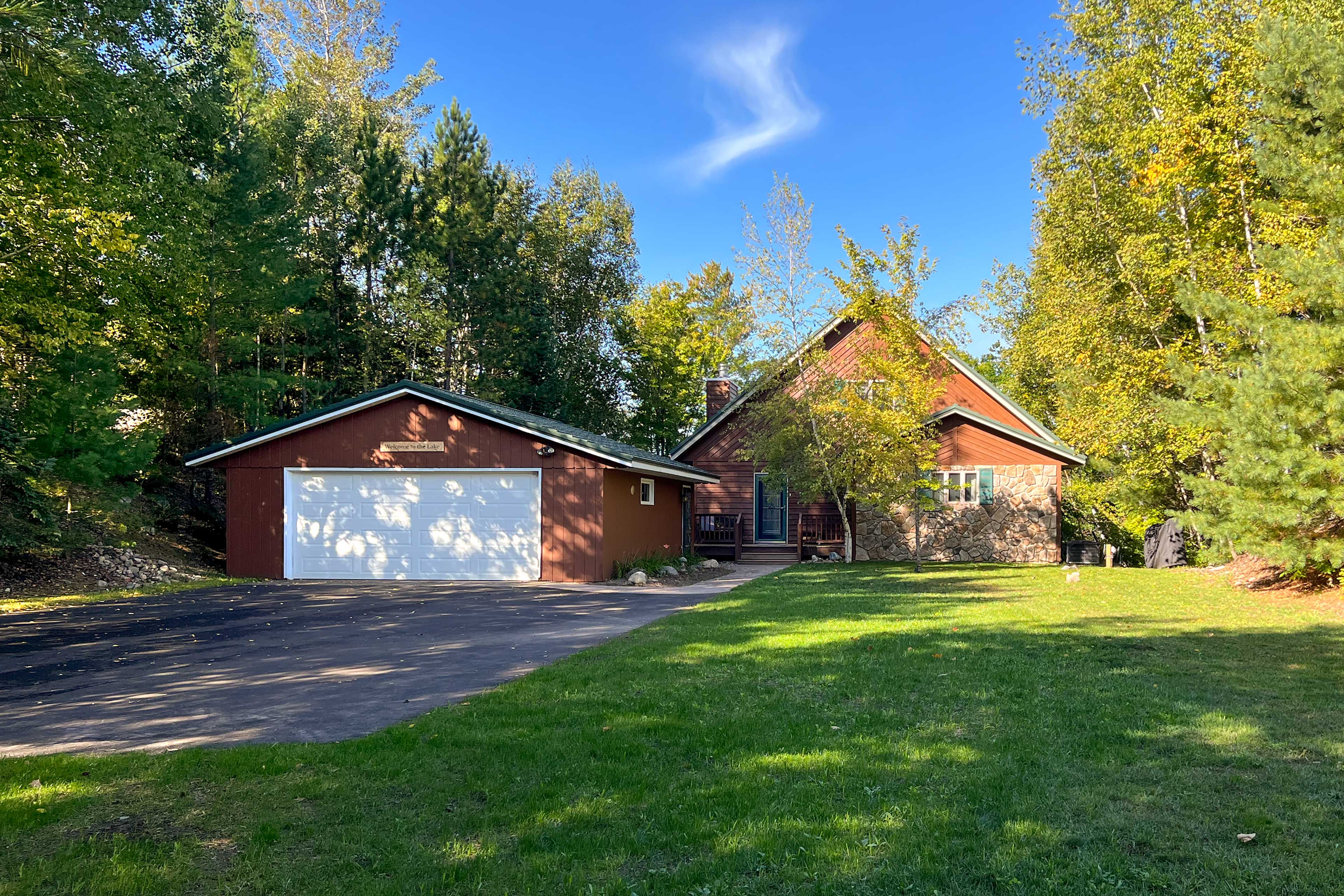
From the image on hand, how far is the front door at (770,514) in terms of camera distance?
23.8 m

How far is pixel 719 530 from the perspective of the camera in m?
23.4

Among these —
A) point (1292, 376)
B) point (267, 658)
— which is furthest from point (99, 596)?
point (1292, 376)

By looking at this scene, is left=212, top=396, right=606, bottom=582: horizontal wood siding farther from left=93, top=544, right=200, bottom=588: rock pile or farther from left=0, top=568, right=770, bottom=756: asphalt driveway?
left=0, top=568, right=770, bottom=756: asphalt driveway

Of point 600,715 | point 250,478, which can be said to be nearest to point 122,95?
point 250,478

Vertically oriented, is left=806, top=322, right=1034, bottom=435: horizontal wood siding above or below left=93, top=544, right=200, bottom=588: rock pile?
above

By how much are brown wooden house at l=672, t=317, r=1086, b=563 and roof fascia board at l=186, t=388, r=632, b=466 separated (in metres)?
7.55

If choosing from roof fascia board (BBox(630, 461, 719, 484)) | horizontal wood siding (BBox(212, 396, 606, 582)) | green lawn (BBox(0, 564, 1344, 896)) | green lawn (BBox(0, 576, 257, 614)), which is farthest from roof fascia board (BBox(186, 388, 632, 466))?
green lawn (BBox(0, 564, 1344, 896))

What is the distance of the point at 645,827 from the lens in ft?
11.5

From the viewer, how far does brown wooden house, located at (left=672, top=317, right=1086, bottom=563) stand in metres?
21.3

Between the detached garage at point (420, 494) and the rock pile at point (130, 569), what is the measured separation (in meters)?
1.30

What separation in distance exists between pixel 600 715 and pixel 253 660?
418 centimetres

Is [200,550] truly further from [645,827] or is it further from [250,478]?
[645,827]

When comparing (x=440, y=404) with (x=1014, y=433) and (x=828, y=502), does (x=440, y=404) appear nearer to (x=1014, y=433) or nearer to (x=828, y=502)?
(x=828, y=502)

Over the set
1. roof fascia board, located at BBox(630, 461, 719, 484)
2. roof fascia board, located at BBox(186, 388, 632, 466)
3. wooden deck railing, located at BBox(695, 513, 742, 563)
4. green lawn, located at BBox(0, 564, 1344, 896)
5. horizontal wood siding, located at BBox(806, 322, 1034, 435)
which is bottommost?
green lawn, located at BBox(0, 564, 1344, 896)
